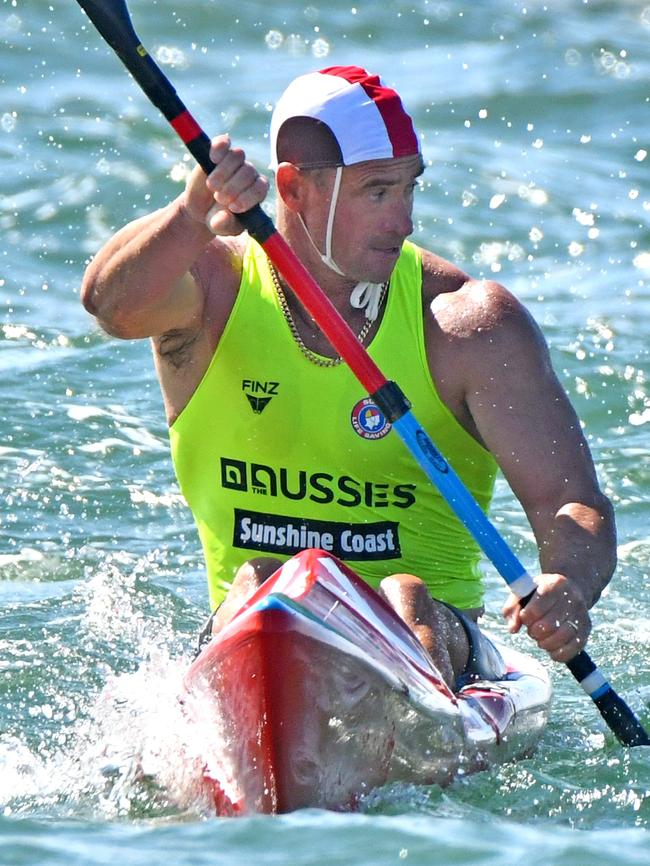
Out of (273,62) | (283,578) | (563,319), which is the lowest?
(283,578)

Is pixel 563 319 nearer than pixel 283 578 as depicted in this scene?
No

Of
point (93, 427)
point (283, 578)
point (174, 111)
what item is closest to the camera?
point (283, 578)

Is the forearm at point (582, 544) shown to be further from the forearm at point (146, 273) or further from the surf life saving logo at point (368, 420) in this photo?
the forearm at point (146, 273)

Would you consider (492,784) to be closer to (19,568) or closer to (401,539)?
(401,539)

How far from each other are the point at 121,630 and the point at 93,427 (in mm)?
1989

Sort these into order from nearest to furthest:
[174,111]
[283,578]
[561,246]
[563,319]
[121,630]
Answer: [283,578], [174,111], [121,630], [563,319], [561,246]

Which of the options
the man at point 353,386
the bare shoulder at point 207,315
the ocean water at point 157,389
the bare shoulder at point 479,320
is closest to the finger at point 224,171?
the man at point 353,386

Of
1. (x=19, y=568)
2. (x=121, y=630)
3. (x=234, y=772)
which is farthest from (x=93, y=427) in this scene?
(x=234, y=772)

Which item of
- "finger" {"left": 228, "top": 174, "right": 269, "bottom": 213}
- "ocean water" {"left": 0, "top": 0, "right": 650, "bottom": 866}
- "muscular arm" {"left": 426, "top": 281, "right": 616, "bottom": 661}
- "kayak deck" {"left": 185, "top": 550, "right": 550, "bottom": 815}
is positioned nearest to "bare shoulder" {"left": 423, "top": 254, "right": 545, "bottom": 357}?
"muscular arm" {"left": 426, "top": 281, "right": 616, "bottom": 661}

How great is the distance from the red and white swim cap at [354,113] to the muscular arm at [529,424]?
0.52 metres

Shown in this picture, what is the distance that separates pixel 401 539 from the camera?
4793 mm

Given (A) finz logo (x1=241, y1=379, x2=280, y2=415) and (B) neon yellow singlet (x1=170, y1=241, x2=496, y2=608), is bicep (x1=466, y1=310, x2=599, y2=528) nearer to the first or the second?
(B) neon yellow singlet (x1=170, y1=241, x2=496, y2=608)

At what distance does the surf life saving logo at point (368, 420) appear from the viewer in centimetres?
466

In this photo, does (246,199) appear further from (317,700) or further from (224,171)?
(317,700)
